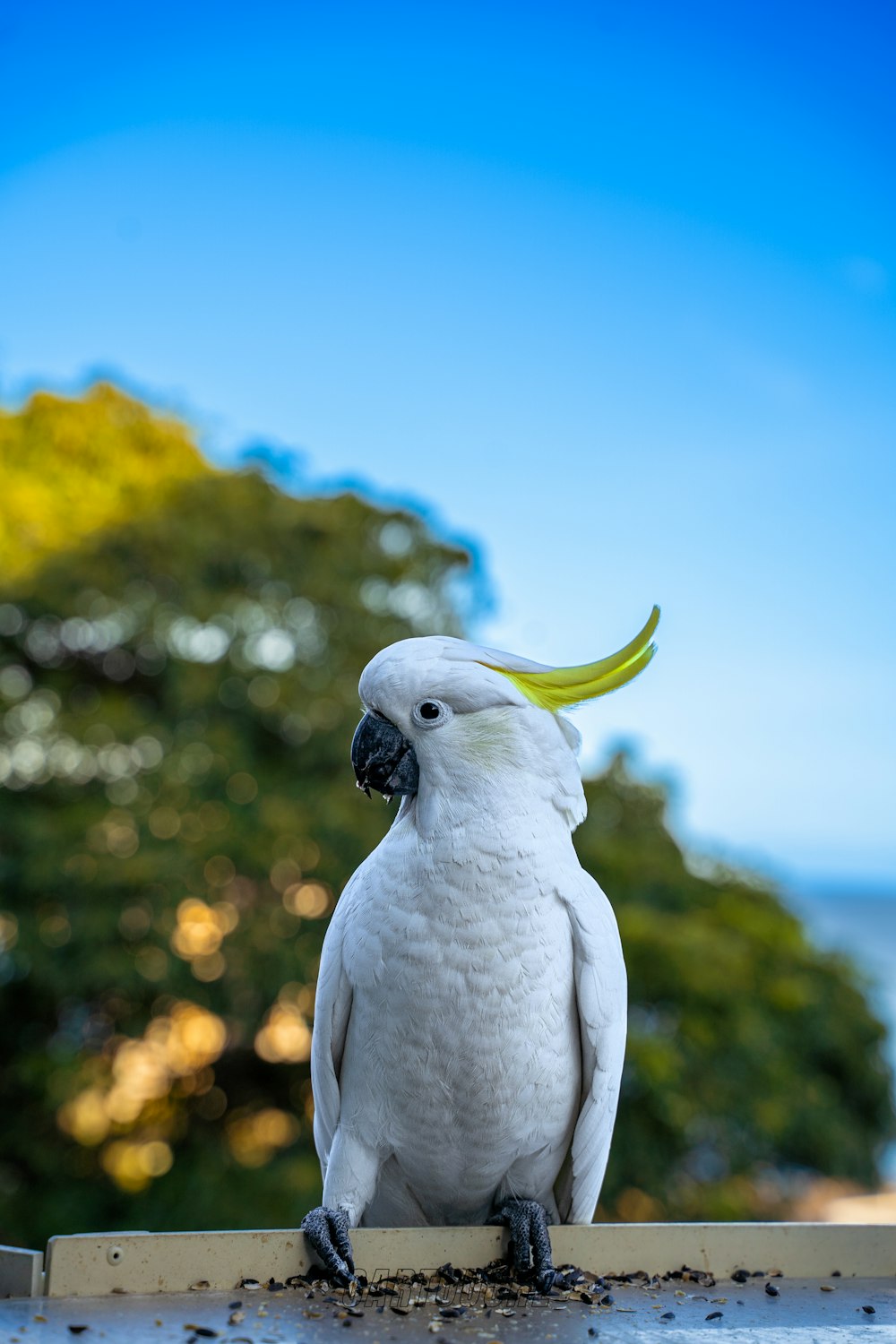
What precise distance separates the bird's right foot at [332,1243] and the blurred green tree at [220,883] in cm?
352

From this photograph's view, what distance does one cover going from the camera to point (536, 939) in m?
2.02

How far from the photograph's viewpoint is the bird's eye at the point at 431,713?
2.02m

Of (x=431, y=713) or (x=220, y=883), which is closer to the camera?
(x=431, y=713)

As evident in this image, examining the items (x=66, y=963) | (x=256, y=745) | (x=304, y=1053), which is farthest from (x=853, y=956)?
(x=66, y=963)

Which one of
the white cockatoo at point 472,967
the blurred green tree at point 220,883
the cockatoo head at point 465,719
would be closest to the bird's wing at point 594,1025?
the white cockatoo at point 472,967

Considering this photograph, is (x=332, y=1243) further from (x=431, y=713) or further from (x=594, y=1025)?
(x=431, y=713)

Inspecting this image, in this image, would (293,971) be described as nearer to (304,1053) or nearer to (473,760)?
(304,1053)

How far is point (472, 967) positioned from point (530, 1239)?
18.8 inches

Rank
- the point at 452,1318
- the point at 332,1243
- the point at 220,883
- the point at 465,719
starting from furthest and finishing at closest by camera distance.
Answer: the point at 220,883, the point at 465,719, the point at 332,1243, the point at 452,1318

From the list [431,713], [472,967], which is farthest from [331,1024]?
[431,713]

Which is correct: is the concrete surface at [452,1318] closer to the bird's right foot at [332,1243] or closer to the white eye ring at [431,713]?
the bird's right foot at [332,1243]

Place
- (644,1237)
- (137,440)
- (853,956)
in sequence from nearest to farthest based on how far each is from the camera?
(644,1237)
(137,440)
(853,956)

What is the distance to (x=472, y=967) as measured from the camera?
1985mm

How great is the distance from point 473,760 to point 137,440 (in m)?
5.53
